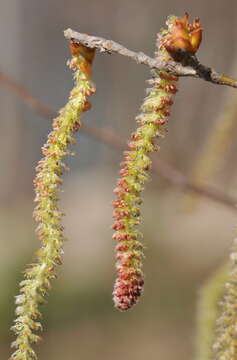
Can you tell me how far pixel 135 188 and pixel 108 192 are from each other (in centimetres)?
593

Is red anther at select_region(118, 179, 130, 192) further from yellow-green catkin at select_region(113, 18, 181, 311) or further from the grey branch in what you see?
the grey branch

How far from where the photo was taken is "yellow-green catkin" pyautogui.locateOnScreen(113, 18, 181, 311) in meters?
0.59

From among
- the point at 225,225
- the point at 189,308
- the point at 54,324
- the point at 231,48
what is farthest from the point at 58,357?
the point at 231,48

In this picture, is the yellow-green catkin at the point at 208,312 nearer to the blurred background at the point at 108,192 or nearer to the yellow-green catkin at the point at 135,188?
the yellow-green catkin at the point at 135,188

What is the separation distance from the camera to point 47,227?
612 millimetres

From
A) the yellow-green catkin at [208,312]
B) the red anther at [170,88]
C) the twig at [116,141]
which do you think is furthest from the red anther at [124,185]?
the twig at [116,141]

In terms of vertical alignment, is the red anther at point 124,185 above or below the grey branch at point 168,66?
below

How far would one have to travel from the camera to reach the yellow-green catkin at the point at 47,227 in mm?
602

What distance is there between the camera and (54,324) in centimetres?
451

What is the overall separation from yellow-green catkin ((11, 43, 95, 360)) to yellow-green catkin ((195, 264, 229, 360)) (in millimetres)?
407

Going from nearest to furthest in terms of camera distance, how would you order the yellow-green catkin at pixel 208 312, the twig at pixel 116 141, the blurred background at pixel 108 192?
the yellow-green catkin at pixel 208 312, the twig at pixel 116 141, the blurred background at pixel 108 192

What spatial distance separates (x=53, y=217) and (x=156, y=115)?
16 centimetres

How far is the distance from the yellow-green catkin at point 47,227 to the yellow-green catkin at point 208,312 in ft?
1.33

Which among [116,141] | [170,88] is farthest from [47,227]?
[116,141]
